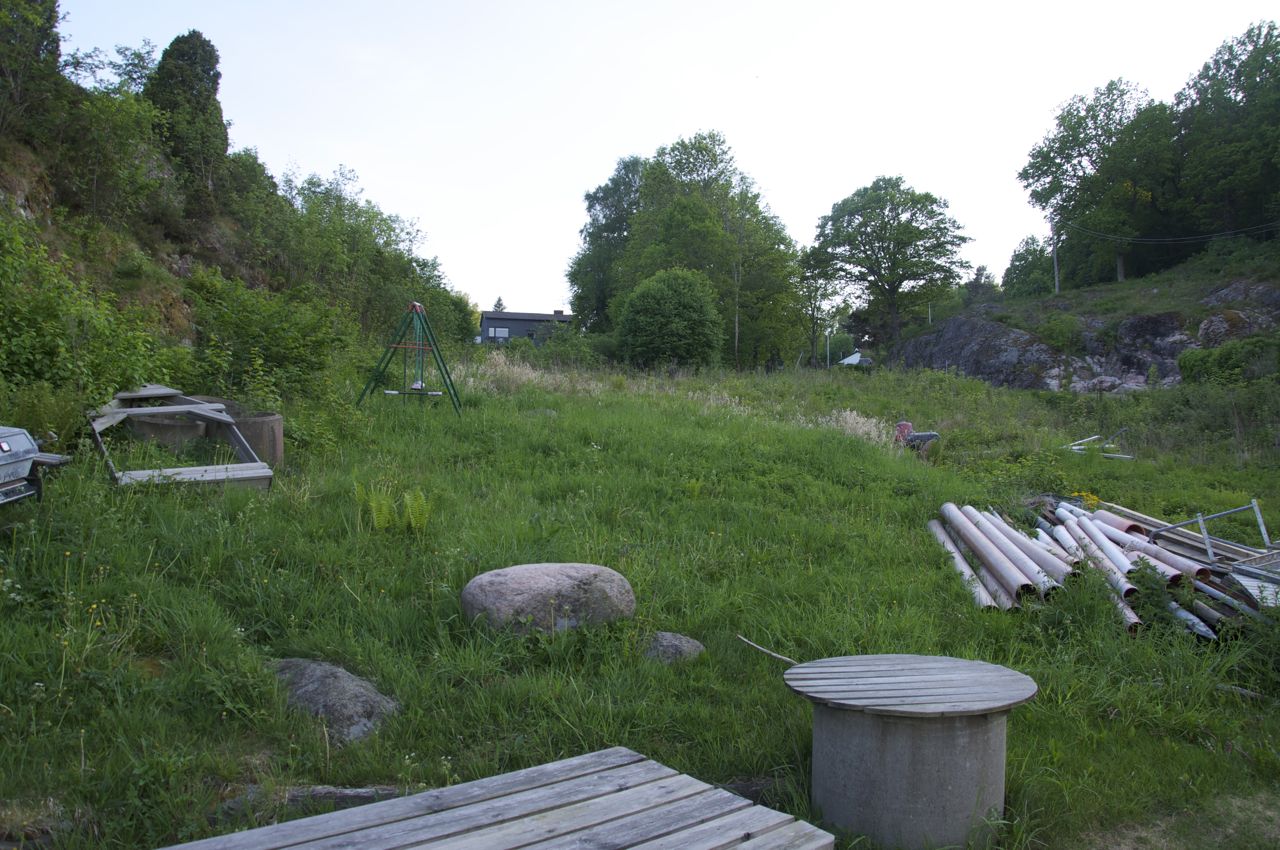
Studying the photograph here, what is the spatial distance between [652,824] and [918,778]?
4.10 feet

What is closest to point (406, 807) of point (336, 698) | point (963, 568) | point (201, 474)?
point (336, 698)

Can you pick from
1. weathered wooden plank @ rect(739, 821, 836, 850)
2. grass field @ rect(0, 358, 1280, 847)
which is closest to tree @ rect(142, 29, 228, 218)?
grass field @ rect(0, 358, 1280, 847)

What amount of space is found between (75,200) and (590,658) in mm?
17856

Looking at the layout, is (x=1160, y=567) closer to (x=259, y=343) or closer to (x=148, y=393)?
(x=148, y=393)

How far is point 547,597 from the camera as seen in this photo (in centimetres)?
490

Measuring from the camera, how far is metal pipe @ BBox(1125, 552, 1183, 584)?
614cm

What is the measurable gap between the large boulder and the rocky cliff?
1089 inches

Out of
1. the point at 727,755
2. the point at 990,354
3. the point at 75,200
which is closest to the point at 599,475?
the point at 727,755

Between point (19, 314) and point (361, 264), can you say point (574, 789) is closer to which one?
point (19, 314)

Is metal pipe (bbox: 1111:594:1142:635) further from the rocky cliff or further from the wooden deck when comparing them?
the rocky cliff

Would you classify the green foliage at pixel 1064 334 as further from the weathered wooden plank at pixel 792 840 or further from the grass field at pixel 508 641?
the weathered wooden plank at pixel 792 840

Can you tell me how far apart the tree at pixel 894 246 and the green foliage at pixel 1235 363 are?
2892 centimetres

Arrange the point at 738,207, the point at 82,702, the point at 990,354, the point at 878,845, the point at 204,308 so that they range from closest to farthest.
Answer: the point at 878,845, the point at 82,702, the point at 204,308, the point at 990,354, the point at 738,207

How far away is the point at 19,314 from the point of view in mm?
7090
